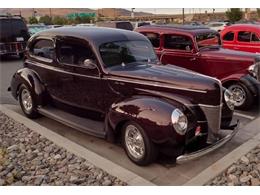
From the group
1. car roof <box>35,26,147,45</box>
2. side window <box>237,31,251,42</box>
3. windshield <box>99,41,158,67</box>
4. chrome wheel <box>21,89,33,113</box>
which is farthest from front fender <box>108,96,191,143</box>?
side window <box>237,31,251,42</box>

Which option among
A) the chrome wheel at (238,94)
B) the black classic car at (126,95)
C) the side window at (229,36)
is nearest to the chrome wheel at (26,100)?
the black classic car at (126,95)

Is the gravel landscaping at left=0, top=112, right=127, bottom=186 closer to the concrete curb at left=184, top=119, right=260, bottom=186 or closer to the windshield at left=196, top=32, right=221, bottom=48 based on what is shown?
the concrete curb at left=184, top=119, right=260, bottom=186

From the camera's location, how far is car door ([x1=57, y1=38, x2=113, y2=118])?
16.6 feet

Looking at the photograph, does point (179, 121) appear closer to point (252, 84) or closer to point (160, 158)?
point (160, 158)

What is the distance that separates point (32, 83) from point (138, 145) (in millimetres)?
2895

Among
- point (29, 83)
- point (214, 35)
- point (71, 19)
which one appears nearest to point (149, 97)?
point (29, 83)

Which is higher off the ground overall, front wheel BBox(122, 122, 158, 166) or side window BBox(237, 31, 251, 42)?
side window BBox(237, 31, 251, 42)

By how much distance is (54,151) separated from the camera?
15.8 feet

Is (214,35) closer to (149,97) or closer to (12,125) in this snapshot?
(149,97)

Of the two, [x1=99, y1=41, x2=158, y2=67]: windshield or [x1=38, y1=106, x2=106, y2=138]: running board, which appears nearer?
[x1=38, y1=106, x2=106, y2=138]: running board

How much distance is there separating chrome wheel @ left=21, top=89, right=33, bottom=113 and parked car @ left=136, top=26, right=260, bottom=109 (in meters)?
3.24

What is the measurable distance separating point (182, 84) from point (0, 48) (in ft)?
40.1

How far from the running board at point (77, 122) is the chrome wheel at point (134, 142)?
0.45 meters

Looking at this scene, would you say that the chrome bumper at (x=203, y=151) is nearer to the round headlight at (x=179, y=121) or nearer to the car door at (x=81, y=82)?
the round headlight at (x=179, y=121)
